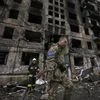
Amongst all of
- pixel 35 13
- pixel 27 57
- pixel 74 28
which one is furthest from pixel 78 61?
pixel 35 13

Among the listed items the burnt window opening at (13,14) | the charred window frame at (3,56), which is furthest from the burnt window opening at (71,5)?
the charred window frame at (3,56)

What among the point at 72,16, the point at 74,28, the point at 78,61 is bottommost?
the point at 78,61

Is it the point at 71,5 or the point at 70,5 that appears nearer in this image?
the point at 70,5

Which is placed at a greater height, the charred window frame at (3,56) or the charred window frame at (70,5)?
the charred window frame at (70,5)

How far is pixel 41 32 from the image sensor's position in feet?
49.8

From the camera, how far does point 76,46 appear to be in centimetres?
1786

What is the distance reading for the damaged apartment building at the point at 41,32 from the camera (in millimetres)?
12117

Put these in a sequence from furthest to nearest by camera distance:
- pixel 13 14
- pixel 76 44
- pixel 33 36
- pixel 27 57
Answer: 1. pixel 76 44
2. pixel 33 36
3. pixel 13 14
4. pixel 27 57

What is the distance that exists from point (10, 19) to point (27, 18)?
2.23 metres

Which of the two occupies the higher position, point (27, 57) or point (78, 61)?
point (27, 57)

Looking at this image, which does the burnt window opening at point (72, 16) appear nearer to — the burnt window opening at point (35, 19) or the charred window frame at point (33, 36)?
the burnt window opening at point (35, 19)

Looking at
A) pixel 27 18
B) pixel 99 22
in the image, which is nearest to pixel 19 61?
pixel 27 18

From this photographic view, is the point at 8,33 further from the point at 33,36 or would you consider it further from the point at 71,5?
the point at 71,5

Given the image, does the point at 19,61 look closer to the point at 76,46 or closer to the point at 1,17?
the point at 1,17
